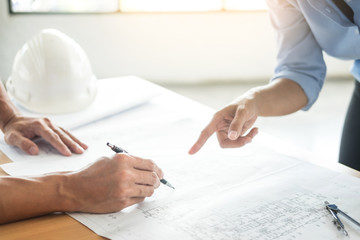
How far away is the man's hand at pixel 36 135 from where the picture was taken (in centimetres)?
141

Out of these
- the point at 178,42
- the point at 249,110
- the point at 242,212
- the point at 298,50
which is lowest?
the point at 178,42

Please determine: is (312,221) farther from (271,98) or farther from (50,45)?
(50,45)

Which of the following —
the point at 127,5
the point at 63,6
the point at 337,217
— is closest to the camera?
the point at 337,217

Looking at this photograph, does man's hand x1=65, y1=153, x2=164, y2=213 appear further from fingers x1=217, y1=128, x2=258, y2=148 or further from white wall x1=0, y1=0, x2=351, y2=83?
white wall x1=0, y1=0, x2=351, y2=83

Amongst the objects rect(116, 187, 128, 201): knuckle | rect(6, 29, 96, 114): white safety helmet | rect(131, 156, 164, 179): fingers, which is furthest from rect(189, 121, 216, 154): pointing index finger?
rect(6, 29, 96, 114): white safety helmet

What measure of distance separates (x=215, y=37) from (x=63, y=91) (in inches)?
110

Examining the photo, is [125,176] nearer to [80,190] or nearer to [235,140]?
[80,190]

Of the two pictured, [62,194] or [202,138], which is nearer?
[62,194]

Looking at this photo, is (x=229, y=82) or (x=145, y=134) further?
(x=229, y=82)

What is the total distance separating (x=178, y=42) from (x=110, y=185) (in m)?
3.25

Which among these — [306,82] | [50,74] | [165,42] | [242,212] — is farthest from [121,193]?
[165,42]

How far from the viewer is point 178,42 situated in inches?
167

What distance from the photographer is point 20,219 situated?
42.5 inches

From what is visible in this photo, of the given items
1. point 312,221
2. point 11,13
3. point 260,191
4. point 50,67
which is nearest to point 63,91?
point 50,67
